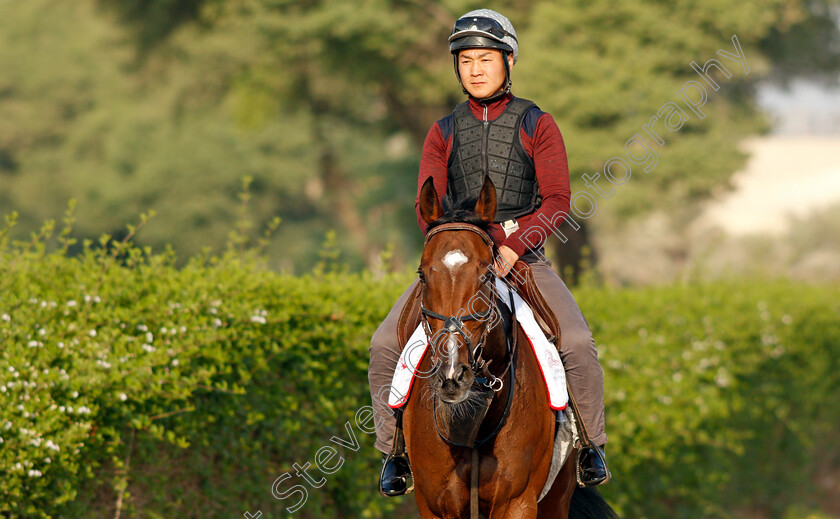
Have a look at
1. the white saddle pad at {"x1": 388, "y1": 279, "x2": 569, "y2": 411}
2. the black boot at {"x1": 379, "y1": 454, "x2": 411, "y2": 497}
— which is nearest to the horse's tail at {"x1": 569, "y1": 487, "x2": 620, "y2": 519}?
the white saddle pad at {"x1": 388, "y1": 279, "x2": 569, "y2": 411}

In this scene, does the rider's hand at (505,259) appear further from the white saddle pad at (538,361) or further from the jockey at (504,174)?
the jockey at (504,174)

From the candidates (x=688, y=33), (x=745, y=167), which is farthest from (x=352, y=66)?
(x=745, y=167)

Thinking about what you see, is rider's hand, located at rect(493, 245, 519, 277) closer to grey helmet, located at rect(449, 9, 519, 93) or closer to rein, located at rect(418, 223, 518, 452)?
rein, located at rect(418, 223, 518, 452)

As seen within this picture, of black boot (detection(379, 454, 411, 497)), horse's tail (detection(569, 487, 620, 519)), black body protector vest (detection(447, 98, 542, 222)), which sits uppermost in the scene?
black body protector vest (detection(447, 98, 542, 222))

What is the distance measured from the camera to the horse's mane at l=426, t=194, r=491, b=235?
4.09 meters

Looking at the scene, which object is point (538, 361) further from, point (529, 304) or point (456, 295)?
point (456, 295)

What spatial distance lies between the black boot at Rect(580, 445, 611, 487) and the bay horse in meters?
0.08

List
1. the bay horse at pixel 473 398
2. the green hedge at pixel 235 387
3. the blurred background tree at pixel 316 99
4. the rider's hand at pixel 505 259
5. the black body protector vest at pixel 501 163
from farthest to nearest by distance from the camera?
the blurred background tree at pixel 316 99 → the green hedge at pixel 235 387 → the black body protector vest at pixel 501 163 → the rider's hand at pixel 505 259 → the bay horse at pixel 473 398

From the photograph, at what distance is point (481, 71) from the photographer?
491cm

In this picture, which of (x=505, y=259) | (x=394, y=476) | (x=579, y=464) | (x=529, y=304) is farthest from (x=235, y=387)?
(x=505, y=259)

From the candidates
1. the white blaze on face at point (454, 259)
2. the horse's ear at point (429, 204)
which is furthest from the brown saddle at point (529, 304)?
the white blaze on face at point (454, 259)

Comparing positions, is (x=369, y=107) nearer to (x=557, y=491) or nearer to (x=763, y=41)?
(x=763, y=41)

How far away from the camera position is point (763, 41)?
78.1ft

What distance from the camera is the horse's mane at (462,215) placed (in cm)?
409
